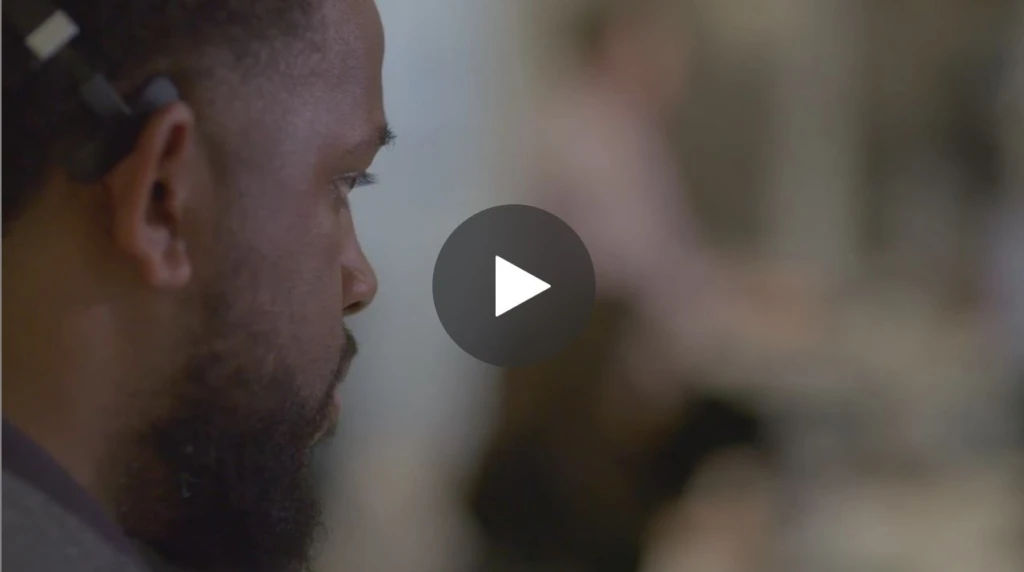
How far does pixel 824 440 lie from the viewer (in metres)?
0.53

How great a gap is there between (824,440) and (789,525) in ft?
0.21

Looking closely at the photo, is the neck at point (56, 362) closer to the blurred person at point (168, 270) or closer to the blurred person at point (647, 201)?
the blurred person at point (168, 270)

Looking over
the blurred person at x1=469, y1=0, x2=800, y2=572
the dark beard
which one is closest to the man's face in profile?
the dark beard

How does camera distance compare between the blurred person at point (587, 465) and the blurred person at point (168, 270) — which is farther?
the blurred person at point (587, 465)

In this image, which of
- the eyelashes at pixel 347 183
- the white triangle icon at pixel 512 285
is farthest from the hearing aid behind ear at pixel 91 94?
the white triangle icon at pixel 512 285

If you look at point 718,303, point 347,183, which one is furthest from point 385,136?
point 718,303

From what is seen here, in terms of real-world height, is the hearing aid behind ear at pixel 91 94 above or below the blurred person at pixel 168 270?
above

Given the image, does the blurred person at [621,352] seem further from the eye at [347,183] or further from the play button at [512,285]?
the eye at [347,183]

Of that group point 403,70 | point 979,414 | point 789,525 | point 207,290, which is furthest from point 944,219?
point 207,290

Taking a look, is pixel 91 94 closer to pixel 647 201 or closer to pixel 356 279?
pixel 356 279

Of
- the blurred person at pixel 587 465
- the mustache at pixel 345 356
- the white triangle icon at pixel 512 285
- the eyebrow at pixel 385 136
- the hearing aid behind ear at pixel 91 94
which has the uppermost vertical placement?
the hearing aid behind ear at pixel 91 94

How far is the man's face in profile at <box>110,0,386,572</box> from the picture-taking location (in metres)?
0.43

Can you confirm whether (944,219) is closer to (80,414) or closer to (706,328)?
(706,328)

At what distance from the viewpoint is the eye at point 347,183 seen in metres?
0.47
